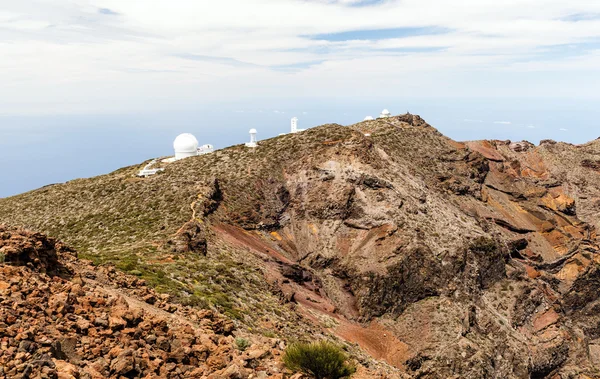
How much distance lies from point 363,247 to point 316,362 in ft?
99.3

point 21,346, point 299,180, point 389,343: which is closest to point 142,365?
point 21,346

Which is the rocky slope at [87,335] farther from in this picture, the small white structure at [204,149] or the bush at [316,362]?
the small white structure at [204,149]

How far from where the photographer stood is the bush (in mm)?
13742

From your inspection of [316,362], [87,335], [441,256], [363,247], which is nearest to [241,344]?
[316,362]

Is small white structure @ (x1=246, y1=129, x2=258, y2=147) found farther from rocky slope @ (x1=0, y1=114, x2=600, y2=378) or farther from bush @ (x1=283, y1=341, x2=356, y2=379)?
bush @ (x1=283, y1=341, x2=356, y2=379)

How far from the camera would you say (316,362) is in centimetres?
1385

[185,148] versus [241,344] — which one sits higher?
[185,148]

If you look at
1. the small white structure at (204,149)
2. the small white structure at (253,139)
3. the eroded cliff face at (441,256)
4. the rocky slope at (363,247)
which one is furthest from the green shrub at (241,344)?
the small white structure at (204,149)

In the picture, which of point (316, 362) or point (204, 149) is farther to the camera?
point (204, 149)

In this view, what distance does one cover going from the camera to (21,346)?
380 inches

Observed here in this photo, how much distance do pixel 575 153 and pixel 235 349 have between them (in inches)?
3438

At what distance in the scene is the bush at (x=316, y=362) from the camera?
13742 mm

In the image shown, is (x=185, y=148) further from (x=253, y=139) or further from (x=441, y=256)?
(x=441, y=256)

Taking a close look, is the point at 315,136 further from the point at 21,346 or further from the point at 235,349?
the point at 21,346
